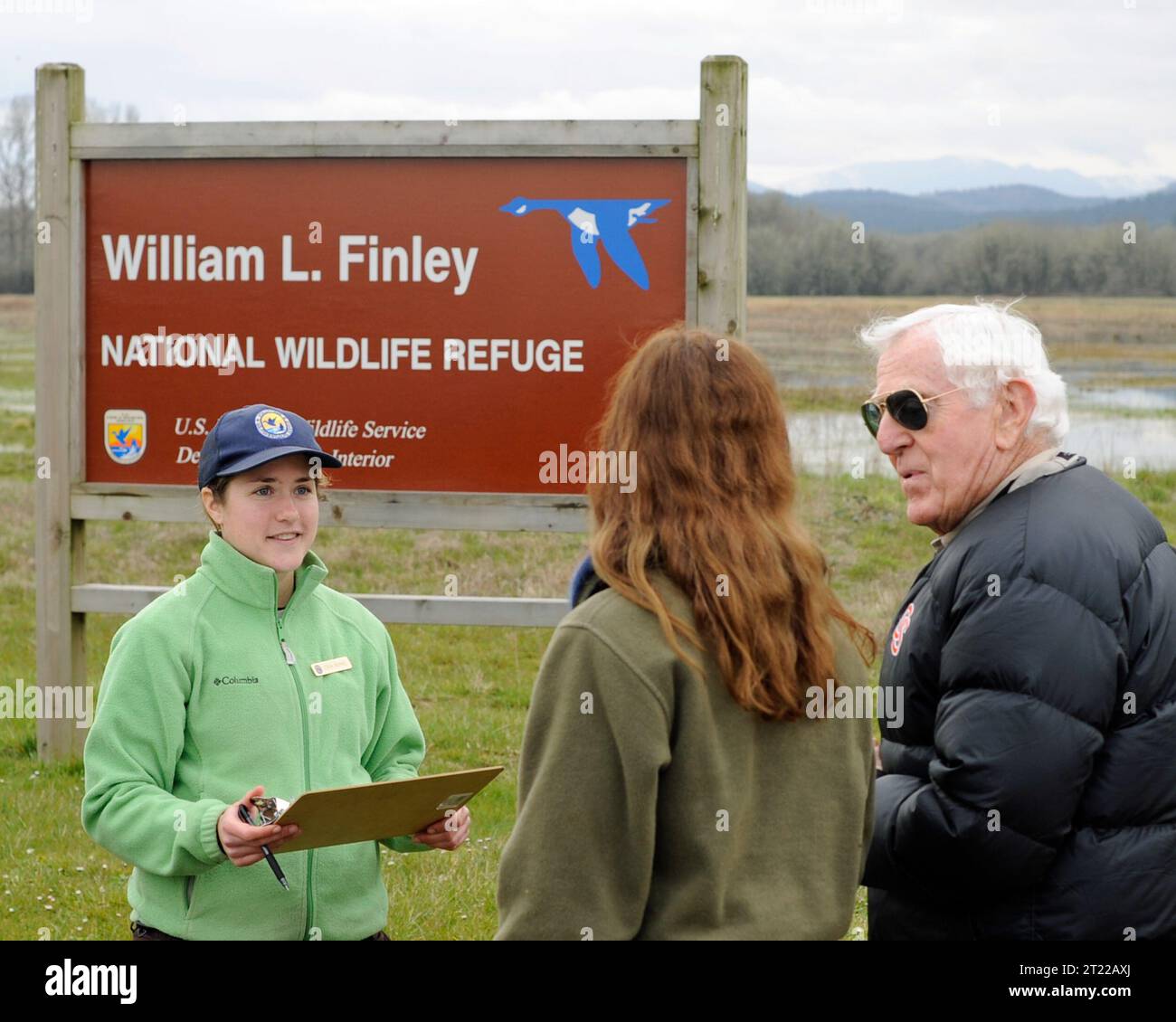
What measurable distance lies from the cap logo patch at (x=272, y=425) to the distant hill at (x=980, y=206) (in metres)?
34.7

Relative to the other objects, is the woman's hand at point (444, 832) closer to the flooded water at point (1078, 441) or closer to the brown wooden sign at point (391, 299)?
the brown wooden sign at point (391, 299)

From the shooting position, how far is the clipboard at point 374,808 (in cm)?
265

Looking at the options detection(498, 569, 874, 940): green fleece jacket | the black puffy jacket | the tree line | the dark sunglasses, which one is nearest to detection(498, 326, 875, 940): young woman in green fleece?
detection(498, 569, 874, 940): green fleece jacket


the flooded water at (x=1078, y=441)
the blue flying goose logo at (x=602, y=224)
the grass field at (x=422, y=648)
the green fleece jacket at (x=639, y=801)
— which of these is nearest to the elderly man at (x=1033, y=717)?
the green fleece jacket at (x=639, y=801)

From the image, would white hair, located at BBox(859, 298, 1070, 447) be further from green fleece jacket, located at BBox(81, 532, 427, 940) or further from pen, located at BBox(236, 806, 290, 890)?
pen, located at BBox(236, 806, 290, 890)

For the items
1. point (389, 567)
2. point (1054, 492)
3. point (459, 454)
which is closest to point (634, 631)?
point (1054, 492)

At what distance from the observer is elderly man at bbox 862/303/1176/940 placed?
8.19ft

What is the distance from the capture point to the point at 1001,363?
9.26 feet

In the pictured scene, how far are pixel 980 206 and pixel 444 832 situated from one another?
7506 cm

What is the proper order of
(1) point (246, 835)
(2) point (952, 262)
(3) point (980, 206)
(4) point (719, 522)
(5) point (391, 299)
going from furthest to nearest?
(3) point (980, 206) → (2) point (952, 262) → (5) point (391, 299) → (1) point (246, 835) → (4) point (719, 522)

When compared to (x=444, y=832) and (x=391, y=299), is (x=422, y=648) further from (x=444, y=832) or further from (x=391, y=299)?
(x=444, y=832)

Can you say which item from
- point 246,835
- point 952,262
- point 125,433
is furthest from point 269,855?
point 952,262

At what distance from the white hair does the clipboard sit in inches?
46.9
